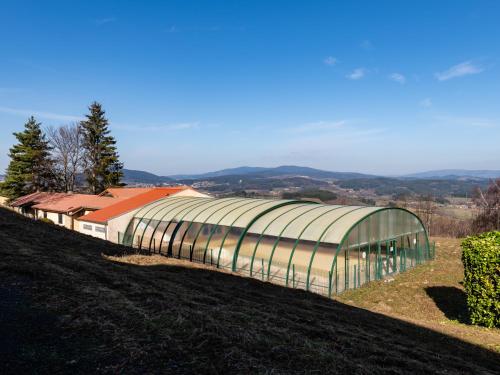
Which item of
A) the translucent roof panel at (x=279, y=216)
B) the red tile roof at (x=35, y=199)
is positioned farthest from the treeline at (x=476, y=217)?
the red tile roof at (x=35, y=199)

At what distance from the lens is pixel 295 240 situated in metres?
18.3

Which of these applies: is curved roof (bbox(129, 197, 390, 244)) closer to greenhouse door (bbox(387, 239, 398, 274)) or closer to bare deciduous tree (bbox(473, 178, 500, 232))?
greenhouse door (bbox(387, 239, 398, 274))

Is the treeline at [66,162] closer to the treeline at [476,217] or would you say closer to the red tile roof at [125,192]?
the red tile roof at [125,192]

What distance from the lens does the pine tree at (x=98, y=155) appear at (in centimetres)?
5284

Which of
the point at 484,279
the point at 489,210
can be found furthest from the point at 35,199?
the point at 489,210

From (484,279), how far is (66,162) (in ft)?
179

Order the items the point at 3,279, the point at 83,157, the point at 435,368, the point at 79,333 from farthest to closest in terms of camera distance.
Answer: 1. the point at 83,157
2. the point at 3,279
3. the point at 435,368
4. the point at 79,333

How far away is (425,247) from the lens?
24.9 meters

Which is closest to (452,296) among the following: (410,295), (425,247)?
(410,295)

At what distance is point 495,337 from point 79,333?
11038 mm

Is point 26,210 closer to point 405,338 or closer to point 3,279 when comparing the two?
point 3,279

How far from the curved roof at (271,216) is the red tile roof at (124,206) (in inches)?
91.3

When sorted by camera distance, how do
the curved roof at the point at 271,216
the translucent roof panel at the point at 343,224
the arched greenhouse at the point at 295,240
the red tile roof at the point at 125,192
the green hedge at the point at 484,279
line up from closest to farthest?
the green hedge at the point at 484,279
the arched greenhouse at the point at 295,240
the translucent roof panel at the point at 343,224
the curved roof at the point at 271,216
the red tile roof at the point at 125,192

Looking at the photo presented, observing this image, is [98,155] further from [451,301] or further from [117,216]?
[451,301]
